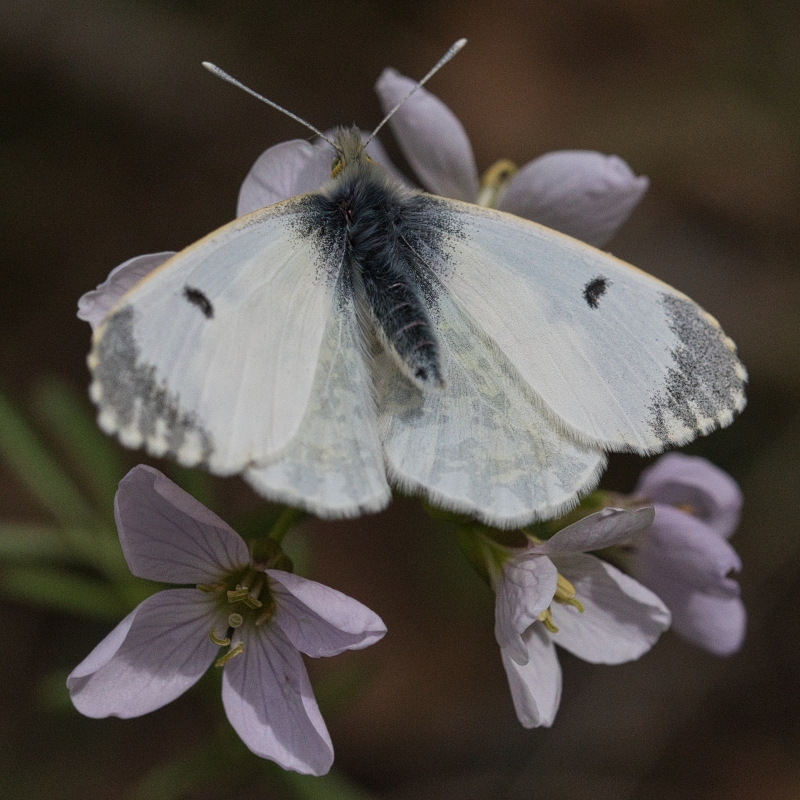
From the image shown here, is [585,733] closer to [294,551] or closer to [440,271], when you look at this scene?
[294,551]

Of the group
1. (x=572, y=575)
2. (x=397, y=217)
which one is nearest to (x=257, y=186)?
(x=397, y=217)

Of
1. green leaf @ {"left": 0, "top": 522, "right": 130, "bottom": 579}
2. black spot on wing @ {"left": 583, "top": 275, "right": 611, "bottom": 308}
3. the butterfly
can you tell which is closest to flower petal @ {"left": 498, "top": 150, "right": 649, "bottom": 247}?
the butterfly

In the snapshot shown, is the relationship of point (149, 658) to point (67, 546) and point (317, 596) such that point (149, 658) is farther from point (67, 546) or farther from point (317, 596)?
point (67, 546)

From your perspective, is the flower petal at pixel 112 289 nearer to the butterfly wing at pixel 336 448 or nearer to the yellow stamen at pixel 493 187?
the butterfly wing at pixel 336 448

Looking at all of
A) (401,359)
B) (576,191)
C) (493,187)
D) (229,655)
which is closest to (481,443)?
(401,359)

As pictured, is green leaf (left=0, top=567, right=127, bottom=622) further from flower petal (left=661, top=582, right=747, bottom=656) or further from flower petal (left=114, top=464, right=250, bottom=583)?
flower petal (left=661, top=582, right=747, bottom=656)

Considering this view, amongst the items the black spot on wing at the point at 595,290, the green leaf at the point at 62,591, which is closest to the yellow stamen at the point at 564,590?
the black spot on wing at the point at 595,290

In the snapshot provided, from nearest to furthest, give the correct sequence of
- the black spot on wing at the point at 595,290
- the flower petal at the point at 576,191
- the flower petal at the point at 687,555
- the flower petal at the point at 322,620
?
the flower petal at the point at 322,620, the black spot on wing at the point at 595,290, the flower petal at the point at 687,555, the flower petal at the point at 576,191
